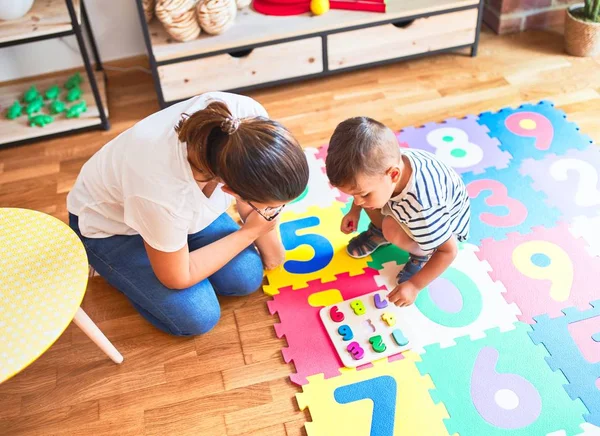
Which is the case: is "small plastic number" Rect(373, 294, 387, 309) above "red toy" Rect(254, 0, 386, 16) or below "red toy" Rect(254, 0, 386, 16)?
below

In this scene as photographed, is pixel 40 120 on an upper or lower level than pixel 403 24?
lower

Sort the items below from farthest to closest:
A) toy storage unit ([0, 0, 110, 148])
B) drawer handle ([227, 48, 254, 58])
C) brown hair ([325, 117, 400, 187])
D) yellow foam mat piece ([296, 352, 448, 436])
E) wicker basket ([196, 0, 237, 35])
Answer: drawer handle ([227, 48, 254, 58])
wicker basket ([196, 0, 237, 35])
toy storage unit ([0, 0, 110, 148])
yellow foam mat piece ([296, 352, 448, 436])
brown hair ([325, 117, 400, 187])

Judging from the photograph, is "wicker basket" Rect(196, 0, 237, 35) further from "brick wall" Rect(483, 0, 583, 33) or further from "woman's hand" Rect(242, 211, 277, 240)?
"brick wall" Rect(483, 0, 583, 33)

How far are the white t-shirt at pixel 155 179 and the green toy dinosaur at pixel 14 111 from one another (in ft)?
3.25

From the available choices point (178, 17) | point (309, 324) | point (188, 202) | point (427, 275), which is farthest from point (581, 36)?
point (188, 202)

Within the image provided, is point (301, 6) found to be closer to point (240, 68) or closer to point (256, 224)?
point (240, 68)

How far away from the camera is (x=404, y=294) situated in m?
1.42

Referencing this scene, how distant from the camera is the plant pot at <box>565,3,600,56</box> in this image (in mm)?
2172

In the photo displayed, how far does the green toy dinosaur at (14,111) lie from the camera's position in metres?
2.12

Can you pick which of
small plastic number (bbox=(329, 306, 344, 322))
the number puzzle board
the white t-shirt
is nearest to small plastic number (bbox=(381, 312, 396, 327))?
the number puzzle board

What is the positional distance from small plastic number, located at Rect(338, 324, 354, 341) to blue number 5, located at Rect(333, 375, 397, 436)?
0.12 meters

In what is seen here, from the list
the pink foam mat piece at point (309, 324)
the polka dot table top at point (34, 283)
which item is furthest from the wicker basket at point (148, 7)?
the pink foam mat piece at point (309, 324)

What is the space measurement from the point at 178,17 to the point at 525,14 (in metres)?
1.41

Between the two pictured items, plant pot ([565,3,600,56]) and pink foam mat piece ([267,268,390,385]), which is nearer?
pink foam mat piece ([267,268,390,385])
